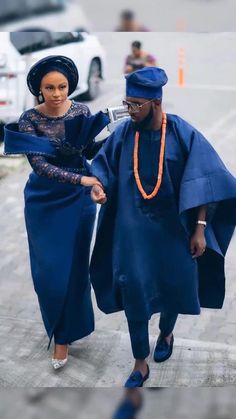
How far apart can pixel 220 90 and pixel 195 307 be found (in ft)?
22.4

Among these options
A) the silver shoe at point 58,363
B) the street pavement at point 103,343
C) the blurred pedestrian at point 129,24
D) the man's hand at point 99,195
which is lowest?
the street pavement at point 103,343

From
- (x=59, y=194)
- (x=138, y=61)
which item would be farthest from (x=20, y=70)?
(x=59, y=194)

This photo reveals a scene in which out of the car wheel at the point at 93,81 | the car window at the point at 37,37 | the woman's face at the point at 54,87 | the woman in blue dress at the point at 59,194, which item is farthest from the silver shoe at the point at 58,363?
the car wheel at the point at 93,81

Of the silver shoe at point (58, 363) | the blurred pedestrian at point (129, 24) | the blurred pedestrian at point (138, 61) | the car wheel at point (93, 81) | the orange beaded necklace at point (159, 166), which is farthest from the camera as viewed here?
the car wheel at point (93, 81)

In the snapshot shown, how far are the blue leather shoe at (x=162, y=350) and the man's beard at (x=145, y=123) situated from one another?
3.81 feet

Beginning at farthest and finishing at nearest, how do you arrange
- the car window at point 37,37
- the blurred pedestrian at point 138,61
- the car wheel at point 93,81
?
the car wheel at point 93,81, the blurred pedestrian at point 138,61, the car window at point 37,37

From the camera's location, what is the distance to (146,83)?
2.88 m

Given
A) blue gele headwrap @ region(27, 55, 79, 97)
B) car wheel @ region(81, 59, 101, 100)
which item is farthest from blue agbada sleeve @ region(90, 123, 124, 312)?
car wheel @ region(81, 59, 101, 100)

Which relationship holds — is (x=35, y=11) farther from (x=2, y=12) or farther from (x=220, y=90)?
(x=220, y=90)

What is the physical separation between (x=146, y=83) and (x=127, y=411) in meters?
1.32

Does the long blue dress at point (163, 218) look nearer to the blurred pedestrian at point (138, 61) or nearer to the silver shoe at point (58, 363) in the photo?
the silver shoe at point (58, 363)

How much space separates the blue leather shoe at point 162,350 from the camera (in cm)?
358

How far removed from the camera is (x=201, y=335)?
3.90 metres

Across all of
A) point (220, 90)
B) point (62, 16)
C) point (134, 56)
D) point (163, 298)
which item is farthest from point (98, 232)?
point (220, 90)
